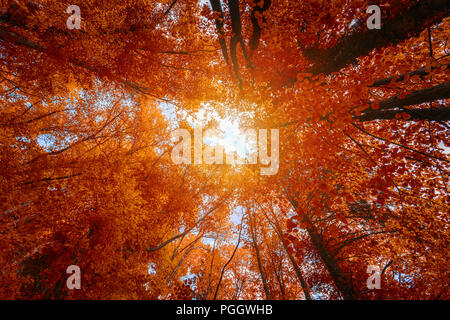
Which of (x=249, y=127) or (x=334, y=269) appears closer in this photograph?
(x=334, y=269)

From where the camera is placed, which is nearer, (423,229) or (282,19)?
(423,229)

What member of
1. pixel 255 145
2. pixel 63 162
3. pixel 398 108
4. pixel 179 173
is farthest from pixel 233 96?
pixel 63 162

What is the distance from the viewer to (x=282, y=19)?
284 inches

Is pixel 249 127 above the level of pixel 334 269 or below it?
above

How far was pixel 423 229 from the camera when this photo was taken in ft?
20.3

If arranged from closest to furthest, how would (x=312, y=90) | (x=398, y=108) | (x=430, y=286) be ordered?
(x=398, y=108) → (x=312, y=90) → (x=430, y=286)

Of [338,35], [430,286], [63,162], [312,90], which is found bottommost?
[430,286]

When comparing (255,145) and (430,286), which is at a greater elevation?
(255,145)

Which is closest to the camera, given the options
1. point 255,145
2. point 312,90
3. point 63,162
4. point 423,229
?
point 423,229
